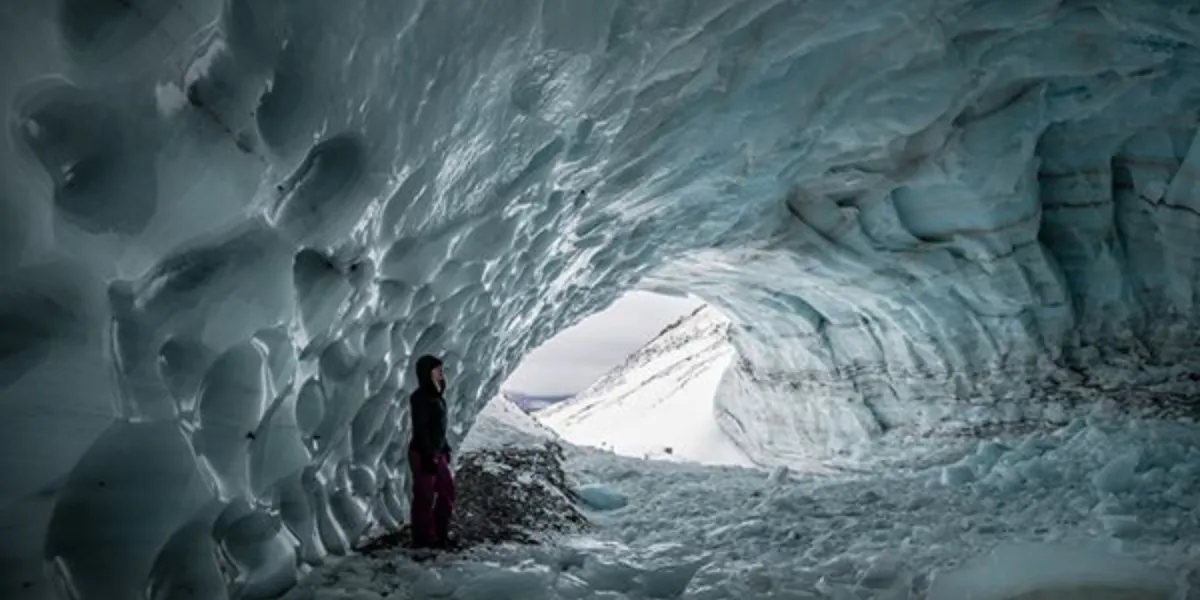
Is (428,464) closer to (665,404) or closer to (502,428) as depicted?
(502,428)

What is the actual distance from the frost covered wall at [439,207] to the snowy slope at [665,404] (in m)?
7.25

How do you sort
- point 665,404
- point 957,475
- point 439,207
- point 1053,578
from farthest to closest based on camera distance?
point 665,404
point 957,475
point 439,207
point 1053,578

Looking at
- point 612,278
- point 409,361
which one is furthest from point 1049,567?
point 612,278

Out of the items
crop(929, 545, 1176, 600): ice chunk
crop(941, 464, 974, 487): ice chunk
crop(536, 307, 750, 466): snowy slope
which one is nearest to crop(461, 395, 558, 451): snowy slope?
crop(536, 307, 750, 466): snowy slope

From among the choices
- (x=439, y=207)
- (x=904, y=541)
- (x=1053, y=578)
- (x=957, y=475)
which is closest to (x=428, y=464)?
(x=439, y=207)

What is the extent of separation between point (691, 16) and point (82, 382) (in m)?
3.75

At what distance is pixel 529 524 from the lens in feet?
18.7

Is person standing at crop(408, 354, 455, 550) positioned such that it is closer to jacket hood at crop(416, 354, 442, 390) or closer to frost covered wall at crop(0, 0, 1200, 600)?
jacket hood at crop(416, 354, 442, 390)

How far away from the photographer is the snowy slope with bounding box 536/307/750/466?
1783 cm

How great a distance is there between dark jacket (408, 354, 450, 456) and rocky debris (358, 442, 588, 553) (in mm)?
564

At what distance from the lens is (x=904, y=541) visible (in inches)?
169

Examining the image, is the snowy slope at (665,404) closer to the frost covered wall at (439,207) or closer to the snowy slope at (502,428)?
the snowy slope at (502,428)

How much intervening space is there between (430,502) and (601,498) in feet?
11.5

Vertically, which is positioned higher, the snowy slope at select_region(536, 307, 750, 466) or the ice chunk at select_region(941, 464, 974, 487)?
the snowy slope at select_region(536, 307, 750, 466)
